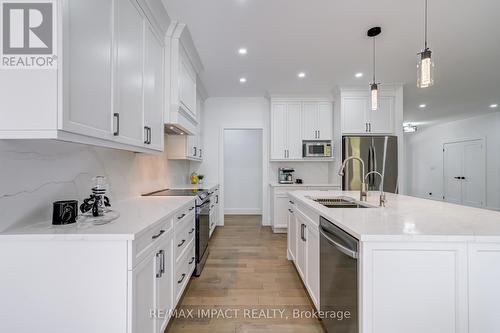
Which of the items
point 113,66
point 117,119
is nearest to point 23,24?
point 113,66

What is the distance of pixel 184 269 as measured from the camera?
84.7 inches

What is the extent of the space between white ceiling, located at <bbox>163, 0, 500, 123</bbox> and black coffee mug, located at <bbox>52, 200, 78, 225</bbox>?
1.95 meters

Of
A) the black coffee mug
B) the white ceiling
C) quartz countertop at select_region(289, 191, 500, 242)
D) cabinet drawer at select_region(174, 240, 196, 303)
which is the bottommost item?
cabinet drawer at select_region(174, 240, 196, 303)

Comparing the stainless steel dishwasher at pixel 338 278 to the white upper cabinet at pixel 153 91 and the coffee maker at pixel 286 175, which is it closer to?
the white upper cabinet at pixel 153 91

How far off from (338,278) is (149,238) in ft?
3.77

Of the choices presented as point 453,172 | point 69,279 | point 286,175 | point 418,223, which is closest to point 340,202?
point 418,223

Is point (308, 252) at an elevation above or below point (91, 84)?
below

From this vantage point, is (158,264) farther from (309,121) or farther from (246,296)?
(309,121)

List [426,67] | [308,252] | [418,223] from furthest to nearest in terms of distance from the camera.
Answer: [308,252], [426,67], [418,223]

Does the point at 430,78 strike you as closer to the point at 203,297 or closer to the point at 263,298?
the point at 263,298

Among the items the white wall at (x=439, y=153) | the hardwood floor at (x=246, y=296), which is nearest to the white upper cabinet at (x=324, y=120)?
the hardwood floor at (x=246, y=296)

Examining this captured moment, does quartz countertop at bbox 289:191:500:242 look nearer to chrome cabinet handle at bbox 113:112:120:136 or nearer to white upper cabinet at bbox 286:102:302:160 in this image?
chrome cabinet handle at bbox 113:112:120:136

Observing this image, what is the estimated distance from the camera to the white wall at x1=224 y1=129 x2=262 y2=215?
20.8 feet

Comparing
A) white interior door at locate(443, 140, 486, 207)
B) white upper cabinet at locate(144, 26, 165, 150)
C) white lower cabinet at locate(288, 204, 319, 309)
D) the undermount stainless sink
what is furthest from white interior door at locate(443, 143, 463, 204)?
white upper cabinet at locate(144, 26, 165, 150)
